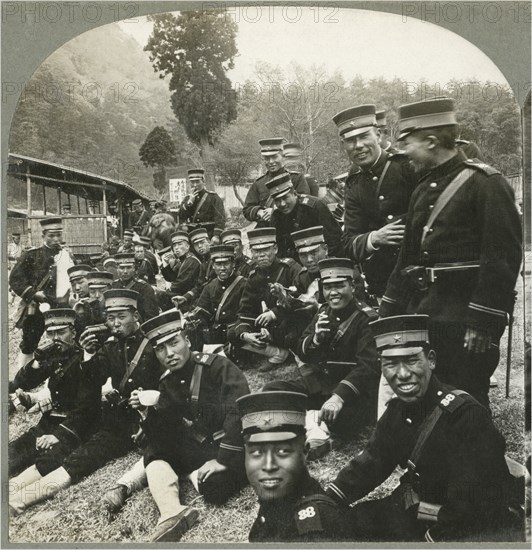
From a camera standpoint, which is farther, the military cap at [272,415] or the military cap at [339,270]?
the military cap at [339,270]

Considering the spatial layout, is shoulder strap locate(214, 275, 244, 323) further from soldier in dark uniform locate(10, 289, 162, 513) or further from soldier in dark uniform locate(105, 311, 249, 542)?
soldier in dark uniform locate(10, 289, 162, 513)

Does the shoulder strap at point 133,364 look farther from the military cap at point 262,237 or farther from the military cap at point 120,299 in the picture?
the military cap at point 262,237

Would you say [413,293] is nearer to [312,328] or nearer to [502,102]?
[312,328]

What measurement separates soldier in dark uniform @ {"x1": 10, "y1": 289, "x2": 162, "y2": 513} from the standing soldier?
0.27m

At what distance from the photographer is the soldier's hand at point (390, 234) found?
143 inches

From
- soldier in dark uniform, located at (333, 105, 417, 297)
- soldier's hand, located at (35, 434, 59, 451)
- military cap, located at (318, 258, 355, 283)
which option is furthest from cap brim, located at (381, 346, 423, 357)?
soldier's hand, located at (35, 434, 59, 451)

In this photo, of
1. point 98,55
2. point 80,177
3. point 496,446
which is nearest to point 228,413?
point 496,446

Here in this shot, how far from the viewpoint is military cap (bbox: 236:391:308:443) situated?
12.0ft

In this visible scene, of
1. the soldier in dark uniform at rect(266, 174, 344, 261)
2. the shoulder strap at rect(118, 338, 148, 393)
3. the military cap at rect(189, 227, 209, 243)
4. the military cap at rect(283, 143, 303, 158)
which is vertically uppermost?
the military cap at rect(283, 143, 303, 158)

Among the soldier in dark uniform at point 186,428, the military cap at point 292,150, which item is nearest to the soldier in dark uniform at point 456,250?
the military cap at point 292,150

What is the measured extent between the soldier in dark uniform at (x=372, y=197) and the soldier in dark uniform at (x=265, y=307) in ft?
1.41

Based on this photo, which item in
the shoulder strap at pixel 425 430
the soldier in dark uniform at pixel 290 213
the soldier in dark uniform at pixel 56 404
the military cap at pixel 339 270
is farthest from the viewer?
the soldier in dark uniform at pixel 56 404

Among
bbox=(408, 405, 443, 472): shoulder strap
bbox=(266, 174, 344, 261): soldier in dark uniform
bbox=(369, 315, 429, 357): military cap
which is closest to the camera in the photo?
bbox=(408, 405, 443, 472): shoulder strap

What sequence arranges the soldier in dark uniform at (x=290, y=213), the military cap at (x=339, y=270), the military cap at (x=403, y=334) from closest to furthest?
the military cap at (x=403, y=334)
the military cap at (x=339, y=270)
the soldier in dark uniform at (x=290, y=213)
